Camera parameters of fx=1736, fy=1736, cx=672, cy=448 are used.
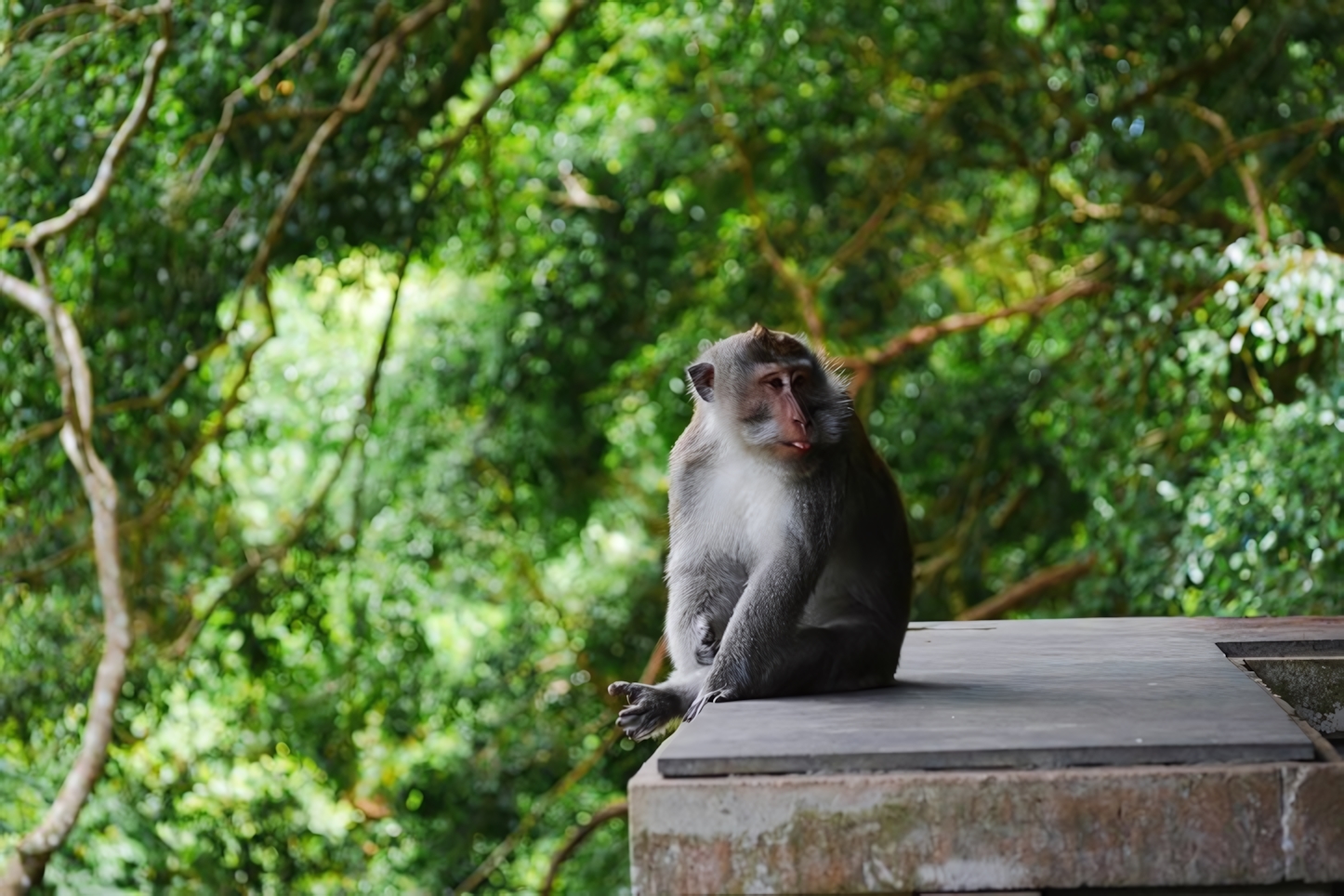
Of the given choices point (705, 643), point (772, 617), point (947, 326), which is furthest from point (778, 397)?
point (947, 326)

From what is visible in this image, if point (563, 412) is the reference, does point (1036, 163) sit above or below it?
above

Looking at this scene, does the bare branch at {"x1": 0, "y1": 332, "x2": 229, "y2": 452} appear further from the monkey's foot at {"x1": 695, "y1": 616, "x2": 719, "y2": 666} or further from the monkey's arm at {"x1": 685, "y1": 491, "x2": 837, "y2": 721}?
the monkey's arm at {"x1": 685, "y1": 491, "x2": 837, "y2": 721}

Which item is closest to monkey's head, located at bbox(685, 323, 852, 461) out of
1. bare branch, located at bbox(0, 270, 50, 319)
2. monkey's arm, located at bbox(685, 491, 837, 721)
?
monkey's arm, located at bbox(685, 491, 837, 721)

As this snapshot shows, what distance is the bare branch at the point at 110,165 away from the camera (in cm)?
487

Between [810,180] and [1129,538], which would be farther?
[810,180]

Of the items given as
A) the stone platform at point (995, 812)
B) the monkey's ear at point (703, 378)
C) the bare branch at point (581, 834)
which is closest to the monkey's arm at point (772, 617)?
the monkey's ear at point (703, 378)

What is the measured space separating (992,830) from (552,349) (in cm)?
591

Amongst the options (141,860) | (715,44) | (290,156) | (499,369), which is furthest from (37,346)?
(715,44)

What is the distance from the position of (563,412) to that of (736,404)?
16.9ft

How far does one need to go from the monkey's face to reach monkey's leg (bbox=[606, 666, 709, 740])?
401mm

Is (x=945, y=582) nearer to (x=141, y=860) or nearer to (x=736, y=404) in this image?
(x=141, y=860)

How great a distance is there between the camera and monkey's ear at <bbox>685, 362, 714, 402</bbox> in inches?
119

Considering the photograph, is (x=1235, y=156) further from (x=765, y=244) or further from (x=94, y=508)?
(x=94, y=508)

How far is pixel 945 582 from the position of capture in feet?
24.6
